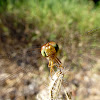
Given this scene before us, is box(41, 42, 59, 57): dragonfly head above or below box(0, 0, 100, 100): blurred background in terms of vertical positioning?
above

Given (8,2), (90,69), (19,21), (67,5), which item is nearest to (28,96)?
(90,69)

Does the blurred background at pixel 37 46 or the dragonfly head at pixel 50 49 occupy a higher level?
the dragonfly head at pixel 50 49

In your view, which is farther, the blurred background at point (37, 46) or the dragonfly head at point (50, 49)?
the blurred background at point (37, 46)

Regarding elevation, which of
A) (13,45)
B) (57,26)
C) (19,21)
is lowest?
(13,45)

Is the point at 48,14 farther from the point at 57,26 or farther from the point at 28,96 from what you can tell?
the point at 28,96

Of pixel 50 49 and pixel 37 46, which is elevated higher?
pixel 50 49

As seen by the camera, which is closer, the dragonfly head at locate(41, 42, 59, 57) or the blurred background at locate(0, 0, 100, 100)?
the dragonfly head at locate(41, 42, 59, 57)

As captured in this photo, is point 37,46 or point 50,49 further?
point 37,46

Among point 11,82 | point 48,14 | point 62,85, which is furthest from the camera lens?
point 48,14
